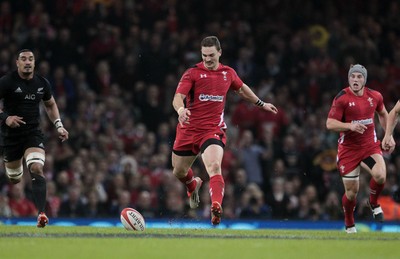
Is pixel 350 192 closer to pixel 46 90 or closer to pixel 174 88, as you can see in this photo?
pixel 46 90

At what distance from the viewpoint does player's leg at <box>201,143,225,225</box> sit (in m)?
13.7

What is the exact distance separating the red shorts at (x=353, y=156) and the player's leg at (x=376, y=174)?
7 centimetres

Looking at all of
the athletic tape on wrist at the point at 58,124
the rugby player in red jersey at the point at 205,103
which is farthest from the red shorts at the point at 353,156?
the athletic tape on wrist at the point at 58,124

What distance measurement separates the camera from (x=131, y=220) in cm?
1445

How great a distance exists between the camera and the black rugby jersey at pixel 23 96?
14.7 meters

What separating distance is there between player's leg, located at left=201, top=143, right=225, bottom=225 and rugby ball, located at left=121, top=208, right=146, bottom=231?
1194 millimetres

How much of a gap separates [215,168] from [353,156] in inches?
95.1

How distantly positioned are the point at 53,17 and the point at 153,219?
6.58 meters

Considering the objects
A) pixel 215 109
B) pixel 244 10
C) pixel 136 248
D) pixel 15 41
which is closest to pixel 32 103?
pixel 215 109

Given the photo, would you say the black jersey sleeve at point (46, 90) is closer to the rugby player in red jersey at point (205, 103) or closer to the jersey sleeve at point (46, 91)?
the jersey sleeve at point (46, 91)

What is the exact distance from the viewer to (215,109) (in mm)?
14695

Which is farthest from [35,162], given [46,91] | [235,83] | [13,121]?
[235,83]

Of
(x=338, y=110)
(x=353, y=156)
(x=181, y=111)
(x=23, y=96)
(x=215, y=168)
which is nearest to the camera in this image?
(x=181, y=111)

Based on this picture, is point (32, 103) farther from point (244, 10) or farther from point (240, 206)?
point (244, 10)
